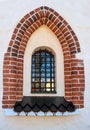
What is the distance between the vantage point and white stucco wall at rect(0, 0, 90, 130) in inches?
221

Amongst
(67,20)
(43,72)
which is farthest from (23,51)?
(67,20)

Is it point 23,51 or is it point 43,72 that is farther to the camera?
point 43,72

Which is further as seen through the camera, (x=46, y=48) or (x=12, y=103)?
(x=46, y=48)

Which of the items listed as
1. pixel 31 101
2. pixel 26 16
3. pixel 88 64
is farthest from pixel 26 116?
pixel 26 16

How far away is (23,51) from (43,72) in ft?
2.18

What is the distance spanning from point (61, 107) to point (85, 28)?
184cm

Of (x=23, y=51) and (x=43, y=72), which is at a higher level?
(x=23, y=51)

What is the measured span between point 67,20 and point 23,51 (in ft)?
3.92

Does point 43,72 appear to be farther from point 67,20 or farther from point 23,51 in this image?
point 67,20

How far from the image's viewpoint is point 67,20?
593 cm

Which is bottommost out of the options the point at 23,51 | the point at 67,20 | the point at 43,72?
the point at 43,72

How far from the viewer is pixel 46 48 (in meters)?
6.11

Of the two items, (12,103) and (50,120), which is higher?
(12,103)

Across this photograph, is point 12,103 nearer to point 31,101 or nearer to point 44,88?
point 31,101
